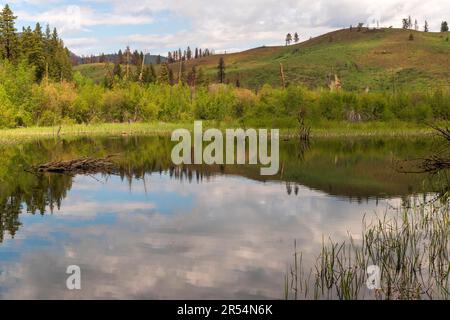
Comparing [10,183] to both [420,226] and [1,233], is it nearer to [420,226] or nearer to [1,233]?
[1,233]

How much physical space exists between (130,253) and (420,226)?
31.8 ft

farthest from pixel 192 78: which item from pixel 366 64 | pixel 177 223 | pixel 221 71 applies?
pixel 177 223

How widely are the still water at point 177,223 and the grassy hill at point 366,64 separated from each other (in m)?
86.1

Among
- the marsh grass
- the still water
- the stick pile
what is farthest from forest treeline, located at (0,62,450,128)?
the marsh grass

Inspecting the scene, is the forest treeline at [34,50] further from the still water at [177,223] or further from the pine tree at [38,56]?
the still water at [177,223]

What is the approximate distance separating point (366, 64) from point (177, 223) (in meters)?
138

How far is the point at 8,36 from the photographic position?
Result: 90.9m

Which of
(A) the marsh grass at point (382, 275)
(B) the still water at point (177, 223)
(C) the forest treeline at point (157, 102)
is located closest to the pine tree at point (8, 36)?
(C) the forest treeline at point (157, 102)

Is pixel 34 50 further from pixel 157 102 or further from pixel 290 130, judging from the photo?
pixel 290 130

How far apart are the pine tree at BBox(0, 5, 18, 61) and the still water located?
61.3 m

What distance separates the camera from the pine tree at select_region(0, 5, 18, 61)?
3514 inches

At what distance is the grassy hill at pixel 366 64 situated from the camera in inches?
4978

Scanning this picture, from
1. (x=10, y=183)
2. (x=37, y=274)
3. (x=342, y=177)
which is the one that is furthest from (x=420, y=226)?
(x=10, y=183)

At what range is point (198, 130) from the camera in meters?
77.3
